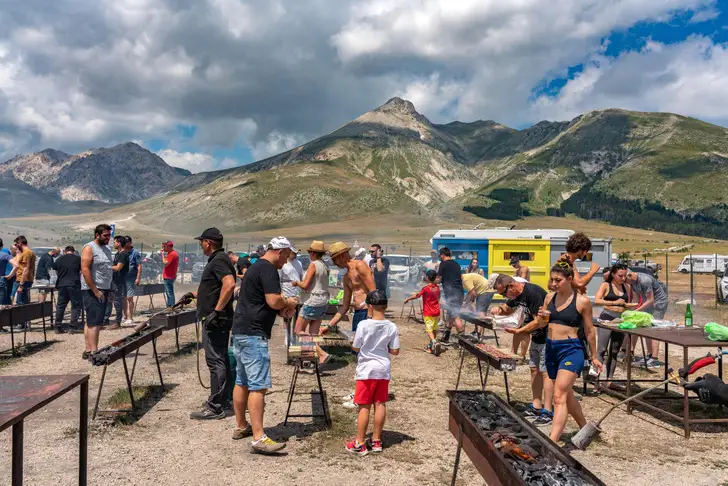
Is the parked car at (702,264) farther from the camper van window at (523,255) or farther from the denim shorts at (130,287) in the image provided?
the denim shorts at (130,287)

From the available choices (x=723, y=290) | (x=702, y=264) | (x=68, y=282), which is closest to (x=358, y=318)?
(x=68, y=282)

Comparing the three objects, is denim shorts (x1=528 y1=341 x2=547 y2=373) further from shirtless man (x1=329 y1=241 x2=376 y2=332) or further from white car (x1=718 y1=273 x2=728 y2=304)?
white car (x1=718 y1=273 x2=728 y2=304)

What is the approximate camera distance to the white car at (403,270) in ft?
85.5

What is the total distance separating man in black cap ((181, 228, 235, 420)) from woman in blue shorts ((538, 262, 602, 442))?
11.2 feet

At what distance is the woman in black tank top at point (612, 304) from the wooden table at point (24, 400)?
764 cm

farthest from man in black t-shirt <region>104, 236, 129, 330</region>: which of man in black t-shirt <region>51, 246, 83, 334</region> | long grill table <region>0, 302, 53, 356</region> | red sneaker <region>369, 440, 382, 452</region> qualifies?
red sneaker <region>369, 440, 382, 452</region>

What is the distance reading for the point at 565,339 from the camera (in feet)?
18.1

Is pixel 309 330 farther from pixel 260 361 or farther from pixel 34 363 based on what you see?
pixel 34 363

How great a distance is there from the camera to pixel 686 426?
6.34 meters

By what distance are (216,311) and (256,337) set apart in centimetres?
99

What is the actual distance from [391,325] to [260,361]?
1.34 meters

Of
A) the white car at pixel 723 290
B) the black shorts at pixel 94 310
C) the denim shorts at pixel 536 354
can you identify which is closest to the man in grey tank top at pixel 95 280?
the black shorts at pixel 94 310

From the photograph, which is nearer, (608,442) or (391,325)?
(391,325)

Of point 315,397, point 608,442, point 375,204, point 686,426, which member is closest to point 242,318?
point 315,397
